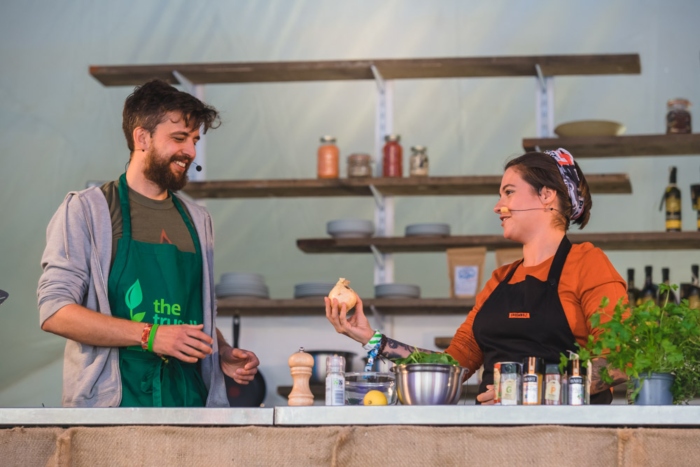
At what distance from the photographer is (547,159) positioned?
257 cm

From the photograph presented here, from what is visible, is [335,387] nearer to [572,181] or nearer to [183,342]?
[183,342]

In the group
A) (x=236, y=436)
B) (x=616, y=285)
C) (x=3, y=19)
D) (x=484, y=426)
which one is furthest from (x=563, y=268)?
(x=3, y=19)

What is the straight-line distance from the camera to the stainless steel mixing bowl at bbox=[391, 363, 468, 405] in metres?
1.93

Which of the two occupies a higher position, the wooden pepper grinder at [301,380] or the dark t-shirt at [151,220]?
the dark t-shirt at [151,220]

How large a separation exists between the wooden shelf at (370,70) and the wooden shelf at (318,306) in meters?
1.06

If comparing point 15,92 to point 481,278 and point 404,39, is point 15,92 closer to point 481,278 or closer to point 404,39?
point 404,39

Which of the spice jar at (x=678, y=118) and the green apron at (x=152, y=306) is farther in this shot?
the spice jar at (x=678, y=118)

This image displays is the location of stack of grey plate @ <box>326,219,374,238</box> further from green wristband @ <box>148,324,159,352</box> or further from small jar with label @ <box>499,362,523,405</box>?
small jar with label @ <box>499,362,523,405</box>

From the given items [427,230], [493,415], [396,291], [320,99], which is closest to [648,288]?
[427,230]

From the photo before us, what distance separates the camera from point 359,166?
190 inches

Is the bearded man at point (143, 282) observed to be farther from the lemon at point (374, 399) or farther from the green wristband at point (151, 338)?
the lemon at point (374, 399)

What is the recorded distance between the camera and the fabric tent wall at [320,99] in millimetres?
5684

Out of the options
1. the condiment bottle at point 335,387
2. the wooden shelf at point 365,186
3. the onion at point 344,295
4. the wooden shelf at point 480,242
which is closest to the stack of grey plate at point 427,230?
the wooden shelf at point 480,242

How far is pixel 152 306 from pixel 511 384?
997 mm
